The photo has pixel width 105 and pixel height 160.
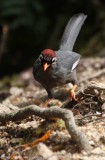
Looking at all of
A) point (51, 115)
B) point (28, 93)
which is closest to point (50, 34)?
point (28, 93)

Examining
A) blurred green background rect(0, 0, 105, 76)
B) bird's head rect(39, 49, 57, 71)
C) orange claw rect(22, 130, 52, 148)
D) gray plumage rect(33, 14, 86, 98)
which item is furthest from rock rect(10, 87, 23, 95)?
orange claw rect(22, 130, 52, 148)

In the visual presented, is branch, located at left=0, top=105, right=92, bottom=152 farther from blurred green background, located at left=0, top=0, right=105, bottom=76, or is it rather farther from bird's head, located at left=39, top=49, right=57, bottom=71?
blurred green background, located at left=0, top=0, right=105, bottom=76

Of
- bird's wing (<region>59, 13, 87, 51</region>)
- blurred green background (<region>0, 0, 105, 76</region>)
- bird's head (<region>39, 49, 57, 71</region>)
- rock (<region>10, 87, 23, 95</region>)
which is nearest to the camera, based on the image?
bird's head (<region>39, 49, 57, 71</region>)

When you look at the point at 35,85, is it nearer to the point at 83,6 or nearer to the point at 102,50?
the point at 102,50

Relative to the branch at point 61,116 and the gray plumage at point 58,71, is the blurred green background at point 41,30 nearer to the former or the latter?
the gray plumage at point 58,71

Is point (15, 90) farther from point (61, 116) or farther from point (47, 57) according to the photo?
point (61, 116)

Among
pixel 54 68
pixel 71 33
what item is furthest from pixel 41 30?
pixel 54 68
